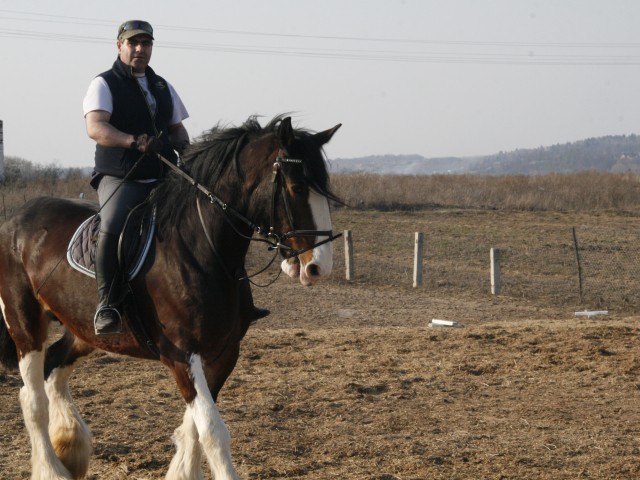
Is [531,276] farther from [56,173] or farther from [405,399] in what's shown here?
[56,173]

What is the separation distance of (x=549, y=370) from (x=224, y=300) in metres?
5.21

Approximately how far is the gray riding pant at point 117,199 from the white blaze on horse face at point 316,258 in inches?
48.6

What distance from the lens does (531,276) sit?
1875 centimetres

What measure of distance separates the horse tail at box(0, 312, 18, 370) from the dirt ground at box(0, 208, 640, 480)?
0.67 metres

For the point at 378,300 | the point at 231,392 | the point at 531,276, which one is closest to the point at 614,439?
the point at 231,392

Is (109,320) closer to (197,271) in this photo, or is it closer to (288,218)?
(197,271)

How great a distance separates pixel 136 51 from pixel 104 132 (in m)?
0.61

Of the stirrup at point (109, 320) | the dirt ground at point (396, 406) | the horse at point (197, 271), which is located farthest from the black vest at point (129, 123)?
the dirt ground at point (396, 406)

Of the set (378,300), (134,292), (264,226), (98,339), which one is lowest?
(378,300)

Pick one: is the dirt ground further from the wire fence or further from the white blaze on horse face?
the wire fence

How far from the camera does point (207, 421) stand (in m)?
4.64

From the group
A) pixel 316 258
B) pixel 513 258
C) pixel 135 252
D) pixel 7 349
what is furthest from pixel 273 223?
pixel 513 258

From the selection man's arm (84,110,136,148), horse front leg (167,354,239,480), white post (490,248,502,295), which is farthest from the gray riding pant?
white post (490,248,502,295)

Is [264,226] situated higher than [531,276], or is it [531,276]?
[264,226]
